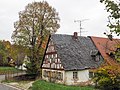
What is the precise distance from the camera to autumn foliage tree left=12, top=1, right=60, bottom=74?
4816 centimetres

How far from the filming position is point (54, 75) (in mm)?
40562

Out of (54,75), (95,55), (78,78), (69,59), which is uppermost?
(95,55)

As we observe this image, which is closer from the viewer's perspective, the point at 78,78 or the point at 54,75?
the point at 78,78

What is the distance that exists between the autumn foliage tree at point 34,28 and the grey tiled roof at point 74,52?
691cm

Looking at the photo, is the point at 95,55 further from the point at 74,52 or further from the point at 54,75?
the point at 54,75

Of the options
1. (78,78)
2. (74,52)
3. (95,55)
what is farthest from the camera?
(95,55)

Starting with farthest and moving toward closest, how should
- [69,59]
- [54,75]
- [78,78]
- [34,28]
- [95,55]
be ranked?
[34,28]
[95,55]
[54,75]
[69,59]
[78,78]

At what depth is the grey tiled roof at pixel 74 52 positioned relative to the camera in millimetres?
38125

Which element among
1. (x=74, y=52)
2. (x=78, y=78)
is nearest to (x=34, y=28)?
(x=74, y=52)

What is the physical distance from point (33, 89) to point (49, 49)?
10699 millimetres

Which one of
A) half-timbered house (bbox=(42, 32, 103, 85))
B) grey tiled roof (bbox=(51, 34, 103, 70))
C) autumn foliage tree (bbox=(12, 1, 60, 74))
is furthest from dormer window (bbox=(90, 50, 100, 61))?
autumn foliage tree (bbox=(12, 1, 60, 74))

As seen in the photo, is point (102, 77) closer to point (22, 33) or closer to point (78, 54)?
point (78, 54)

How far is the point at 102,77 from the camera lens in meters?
26.6

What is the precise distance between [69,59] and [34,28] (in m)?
12.5
